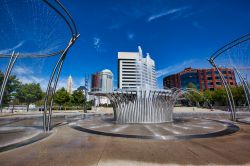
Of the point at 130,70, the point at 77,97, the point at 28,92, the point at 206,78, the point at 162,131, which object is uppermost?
the point at 130,70

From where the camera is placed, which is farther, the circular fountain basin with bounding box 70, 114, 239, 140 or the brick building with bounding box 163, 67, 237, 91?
the brick building with bounding box 163, 67, 237, 91

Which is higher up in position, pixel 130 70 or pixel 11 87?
pixel 130 70

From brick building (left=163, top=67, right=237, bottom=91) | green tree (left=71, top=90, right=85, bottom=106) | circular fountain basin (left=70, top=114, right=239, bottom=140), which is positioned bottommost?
circular fountain basin (left=70, top=114, right=239, bottom=140)

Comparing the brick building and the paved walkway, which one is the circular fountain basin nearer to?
the paved walkway

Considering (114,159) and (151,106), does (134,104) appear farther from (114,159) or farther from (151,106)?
(114,159)

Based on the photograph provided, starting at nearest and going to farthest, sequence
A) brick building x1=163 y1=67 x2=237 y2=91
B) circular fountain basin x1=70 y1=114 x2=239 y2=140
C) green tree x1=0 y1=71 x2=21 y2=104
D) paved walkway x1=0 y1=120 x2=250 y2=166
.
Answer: paved walkway x1=0 y1=120 x2=250 y2=166 < circular fountain basin x1=70 y1=114 x2=239 y2=140 < green tree x1=0 y1=71 x2=21 y2=104 < brick building x1=163 y1=67 x2=237 y2=91

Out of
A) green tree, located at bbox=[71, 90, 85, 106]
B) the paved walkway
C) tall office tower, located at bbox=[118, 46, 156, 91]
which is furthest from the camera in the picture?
tall office tower, located at bbox=[118, 46, 156, 91]

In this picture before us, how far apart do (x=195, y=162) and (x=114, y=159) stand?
3013 millimetres

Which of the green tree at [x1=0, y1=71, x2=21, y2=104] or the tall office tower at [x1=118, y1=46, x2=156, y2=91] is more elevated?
the tall office tower at [x1=118, y1=46, x2=156, y2=91]

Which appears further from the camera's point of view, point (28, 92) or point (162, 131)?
point (28, 92)

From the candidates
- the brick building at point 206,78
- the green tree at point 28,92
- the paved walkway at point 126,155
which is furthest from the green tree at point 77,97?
the brick building at point 206,78

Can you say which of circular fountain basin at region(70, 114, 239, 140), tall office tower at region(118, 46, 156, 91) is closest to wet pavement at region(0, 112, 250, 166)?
circular fountain basin at region(70, 114, 239, 140)

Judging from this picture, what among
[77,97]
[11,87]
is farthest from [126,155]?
[77,97]

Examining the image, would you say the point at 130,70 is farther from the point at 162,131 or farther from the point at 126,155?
the point at 126,155
